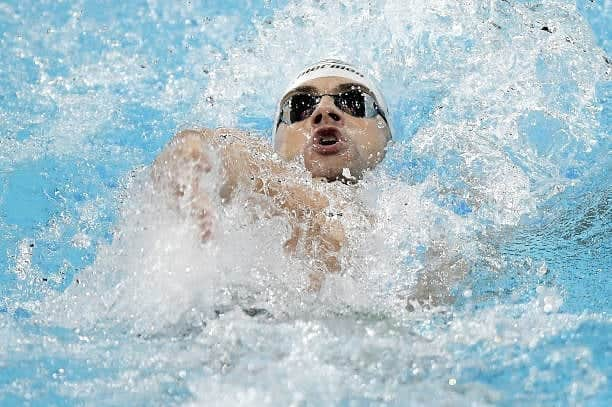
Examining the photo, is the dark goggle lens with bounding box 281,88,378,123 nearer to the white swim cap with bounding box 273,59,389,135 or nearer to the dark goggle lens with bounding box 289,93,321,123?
the dark goggle lens with bounding box 289,93,321,123

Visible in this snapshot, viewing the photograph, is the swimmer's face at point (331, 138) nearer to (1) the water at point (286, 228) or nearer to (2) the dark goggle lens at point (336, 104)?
(2) the dark goggle lens at point (336, 104)

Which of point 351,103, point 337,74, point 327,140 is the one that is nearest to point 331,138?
point 327,140

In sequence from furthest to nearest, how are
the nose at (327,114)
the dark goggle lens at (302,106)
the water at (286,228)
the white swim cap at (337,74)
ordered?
the white swim cap at (337,74) < the dark goggle lens at (302,106) < the nose at (327,114) < the water at (286,228)

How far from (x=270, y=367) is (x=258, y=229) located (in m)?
0.72

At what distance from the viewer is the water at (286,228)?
2.00 meters

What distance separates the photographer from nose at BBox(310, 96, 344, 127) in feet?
10.4

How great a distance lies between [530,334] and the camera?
2121 millimetres

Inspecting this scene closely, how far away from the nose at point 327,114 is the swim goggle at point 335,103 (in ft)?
0.07

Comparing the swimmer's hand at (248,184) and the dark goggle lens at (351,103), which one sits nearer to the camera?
the swimmer's hand at (248,184)

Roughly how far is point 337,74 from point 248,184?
102 cm

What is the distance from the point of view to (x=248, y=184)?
2.70 metres

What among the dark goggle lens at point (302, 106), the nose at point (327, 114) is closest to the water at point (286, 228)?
the nose at point (327, 114)

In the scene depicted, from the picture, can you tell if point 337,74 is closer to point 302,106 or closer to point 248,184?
point 302,106

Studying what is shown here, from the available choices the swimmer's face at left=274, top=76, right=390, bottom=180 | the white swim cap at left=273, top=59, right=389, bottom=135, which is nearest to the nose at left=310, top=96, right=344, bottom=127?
the swimmer's face at left=274, top=76, right=390, bottom=180
